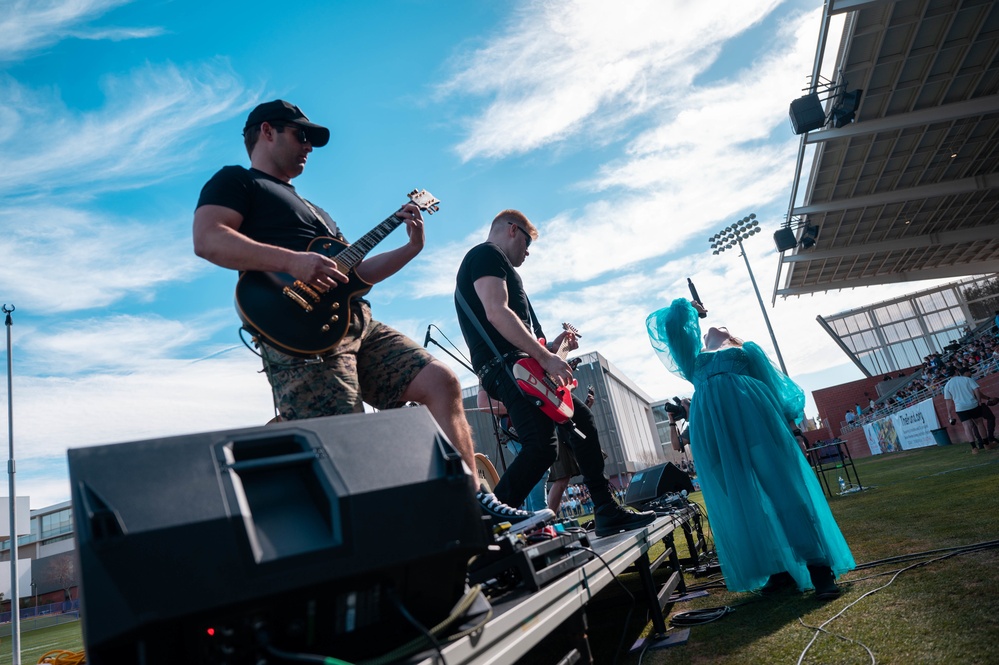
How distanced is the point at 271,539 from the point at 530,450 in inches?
89.4

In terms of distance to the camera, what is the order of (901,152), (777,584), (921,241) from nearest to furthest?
(777,584) < (901,152) < (921,241)

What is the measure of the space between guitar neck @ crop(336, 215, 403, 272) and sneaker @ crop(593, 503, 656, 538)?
196 centimetres

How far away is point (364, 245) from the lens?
246cm

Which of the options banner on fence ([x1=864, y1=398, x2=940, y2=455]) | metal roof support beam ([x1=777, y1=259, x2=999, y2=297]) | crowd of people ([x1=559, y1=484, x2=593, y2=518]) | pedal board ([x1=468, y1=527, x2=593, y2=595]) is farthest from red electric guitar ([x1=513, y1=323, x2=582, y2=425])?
metal roof support beam ([x1=777, y1=259, x2=999, y2=297])

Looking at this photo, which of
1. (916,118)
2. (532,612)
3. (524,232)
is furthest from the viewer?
(916,118)

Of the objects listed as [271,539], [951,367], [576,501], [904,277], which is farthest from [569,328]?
[904,277]

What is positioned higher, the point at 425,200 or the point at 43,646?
the point at 425,200

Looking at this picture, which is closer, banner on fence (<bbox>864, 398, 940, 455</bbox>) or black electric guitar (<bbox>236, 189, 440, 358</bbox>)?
black electric guitar (<bbox>236, 189, 440, 358</bbox>)

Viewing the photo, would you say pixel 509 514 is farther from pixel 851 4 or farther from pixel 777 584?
pixel 851 4

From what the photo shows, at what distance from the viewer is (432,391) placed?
2410 millimetres

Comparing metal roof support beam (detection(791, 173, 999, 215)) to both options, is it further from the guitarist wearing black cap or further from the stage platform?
the guitarist wearing black cap

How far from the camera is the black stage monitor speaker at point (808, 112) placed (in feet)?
45.1

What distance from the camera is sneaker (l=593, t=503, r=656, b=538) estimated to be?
11.1ft

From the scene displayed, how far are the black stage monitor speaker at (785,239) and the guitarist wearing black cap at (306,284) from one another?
2129 centimetres
